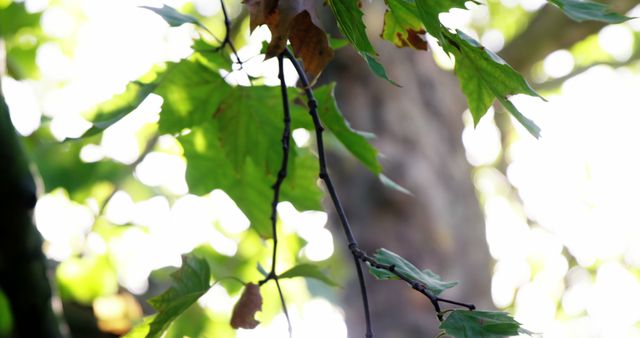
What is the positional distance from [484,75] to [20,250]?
661 mm

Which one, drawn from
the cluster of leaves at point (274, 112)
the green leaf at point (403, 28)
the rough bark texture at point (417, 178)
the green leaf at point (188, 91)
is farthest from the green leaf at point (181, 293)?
the rough bark texture at point (417, 178)

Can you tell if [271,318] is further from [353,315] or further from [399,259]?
[399,259]

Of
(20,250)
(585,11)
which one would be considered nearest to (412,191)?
(20,250)

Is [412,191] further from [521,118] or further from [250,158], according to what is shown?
[521,118]

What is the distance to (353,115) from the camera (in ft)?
6.82

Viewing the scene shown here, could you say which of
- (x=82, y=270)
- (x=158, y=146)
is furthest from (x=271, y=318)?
(x=158, y=146)

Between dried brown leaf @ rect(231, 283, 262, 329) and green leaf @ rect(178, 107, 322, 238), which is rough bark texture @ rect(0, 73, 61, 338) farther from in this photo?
dried brown leaf @ rect(231, 283, 262, 329)

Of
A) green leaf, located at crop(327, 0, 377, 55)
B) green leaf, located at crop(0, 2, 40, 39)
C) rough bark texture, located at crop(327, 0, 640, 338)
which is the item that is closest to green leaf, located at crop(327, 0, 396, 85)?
green leaf, located at crop(327, 0, 377, 55)

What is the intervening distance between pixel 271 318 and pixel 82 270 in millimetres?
517

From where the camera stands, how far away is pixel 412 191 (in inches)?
78.4

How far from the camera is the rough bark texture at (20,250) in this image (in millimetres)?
876

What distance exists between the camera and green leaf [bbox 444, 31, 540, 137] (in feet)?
1.48

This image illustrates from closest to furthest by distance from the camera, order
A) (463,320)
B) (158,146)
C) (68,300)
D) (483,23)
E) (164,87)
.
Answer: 1. (463,320)
2. (164,87)
3. (68,300)
4. (158,146)
5. (483,23)

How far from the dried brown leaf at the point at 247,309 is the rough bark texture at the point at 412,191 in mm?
1233
